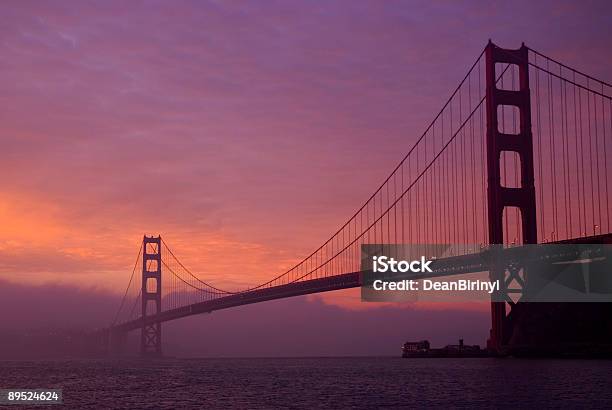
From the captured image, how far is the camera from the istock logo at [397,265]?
66231 mm

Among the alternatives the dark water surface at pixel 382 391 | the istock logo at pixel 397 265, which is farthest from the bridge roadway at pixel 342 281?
the dark water surface at pixel 382 391

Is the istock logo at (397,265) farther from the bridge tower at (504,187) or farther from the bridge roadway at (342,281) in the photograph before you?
the bridge tower at (504,187)

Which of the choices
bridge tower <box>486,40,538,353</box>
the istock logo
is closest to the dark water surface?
bridge tower <box>486,40,538,353</box>

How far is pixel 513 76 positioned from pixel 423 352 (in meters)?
49.0

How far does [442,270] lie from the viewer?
65.9m

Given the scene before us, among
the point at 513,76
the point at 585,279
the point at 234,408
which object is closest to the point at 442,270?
the point at 585,279

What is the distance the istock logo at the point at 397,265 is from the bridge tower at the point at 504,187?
5764 mm

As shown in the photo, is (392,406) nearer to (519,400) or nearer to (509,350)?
(519,400)

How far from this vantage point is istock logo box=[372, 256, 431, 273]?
217 ft

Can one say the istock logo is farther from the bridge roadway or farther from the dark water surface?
the dark water surface

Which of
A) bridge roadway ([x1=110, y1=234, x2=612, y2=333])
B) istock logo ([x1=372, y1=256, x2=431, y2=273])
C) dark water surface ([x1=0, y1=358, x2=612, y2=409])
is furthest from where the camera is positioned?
istock logo ([x1=372, y1=256, x2=431, y2=273])

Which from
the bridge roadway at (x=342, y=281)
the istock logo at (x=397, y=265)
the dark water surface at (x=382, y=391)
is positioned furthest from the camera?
the istock logo at (x=397, y=265)

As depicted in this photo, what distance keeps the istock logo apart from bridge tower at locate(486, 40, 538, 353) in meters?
5.76

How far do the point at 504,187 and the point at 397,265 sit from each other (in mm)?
10225
